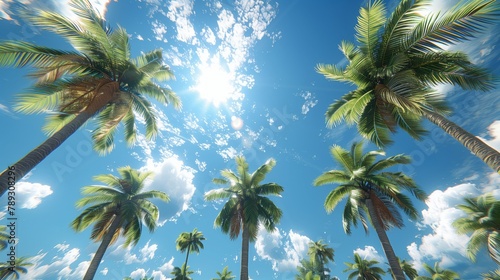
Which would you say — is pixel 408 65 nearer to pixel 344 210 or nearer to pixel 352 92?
pixel 352 92

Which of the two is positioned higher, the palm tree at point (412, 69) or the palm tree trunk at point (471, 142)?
the palm tree at point (412, 69)

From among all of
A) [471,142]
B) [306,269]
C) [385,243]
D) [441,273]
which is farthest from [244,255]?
[441,273]

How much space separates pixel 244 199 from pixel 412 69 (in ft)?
46.7

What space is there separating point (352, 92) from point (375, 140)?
2.87 meters

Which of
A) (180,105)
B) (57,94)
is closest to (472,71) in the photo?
(180,105)

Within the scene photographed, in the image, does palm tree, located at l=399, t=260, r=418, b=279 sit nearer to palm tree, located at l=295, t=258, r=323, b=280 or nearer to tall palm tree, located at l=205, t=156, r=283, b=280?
palm tree, located at l=295, t=258, r=323, b=280

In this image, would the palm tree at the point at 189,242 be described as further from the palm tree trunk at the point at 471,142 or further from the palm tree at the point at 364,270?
the palm tree trunk at the point at 471,142

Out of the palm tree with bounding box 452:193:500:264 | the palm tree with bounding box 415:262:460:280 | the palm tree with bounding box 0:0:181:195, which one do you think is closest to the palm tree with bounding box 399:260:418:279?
the palm tree with bounding box 415:262:460:280

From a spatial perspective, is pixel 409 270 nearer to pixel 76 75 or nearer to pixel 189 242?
pixel 189 242

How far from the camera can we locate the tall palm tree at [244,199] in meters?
17.2

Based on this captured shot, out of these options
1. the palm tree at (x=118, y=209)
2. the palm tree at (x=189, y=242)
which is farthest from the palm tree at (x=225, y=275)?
the palm tree at (x=118, y=209)

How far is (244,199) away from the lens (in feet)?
58.3

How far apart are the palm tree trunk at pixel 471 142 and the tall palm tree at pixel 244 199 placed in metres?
11.9

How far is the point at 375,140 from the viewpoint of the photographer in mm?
11055
